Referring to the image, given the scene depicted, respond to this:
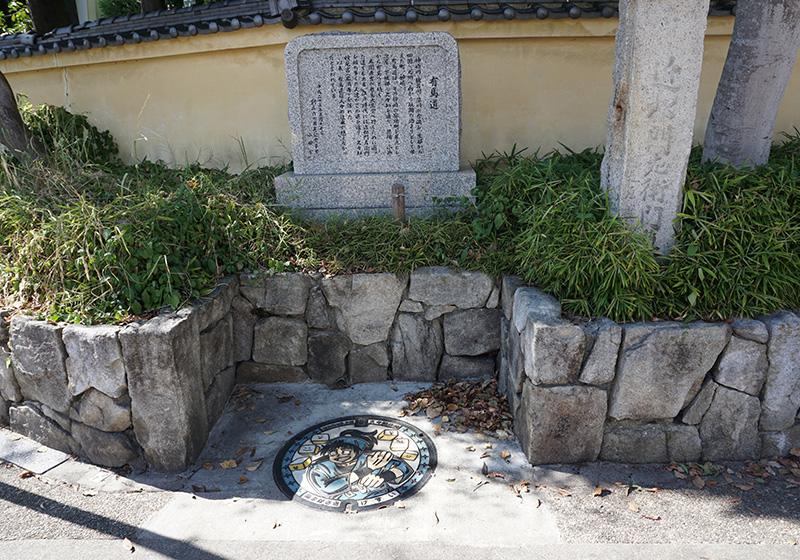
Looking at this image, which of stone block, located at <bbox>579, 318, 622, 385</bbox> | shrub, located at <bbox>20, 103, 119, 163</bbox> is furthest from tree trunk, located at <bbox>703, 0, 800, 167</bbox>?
shrub, located at <bbox>20, 103, 119, 163</bbox>

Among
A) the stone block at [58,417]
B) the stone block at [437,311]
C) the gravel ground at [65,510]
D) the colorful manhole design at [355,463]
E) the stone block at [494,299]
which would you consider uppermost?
the stone block at [494,299]

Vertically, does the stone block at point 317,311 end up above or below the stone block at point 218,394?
above

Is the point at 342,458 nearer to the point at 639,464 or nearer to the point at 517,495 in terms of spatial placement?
the point at 517,495

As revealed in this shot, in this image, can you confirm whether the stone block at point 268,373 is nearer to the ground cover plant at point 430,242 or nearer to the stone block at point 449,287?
the ground cover plant at point 430,242

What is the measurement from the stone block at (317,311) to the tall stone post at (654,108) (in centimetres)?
221

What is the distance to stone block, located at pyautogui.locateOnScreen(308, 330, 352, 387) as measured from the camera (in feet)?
14.3

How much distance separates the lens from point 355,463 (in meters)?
3.51

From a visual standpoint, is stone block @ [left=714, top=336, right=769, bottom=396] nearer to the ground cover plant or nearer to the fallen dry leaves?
the ground cover plant

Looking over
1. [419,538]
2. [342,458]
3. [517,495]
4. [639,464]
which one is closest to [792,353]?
[639,464]

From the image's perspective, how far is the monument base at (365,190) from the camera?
4.76 meters

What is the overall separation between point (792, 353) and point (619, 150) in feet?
5.29

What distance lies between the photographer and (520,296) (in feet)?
12.0

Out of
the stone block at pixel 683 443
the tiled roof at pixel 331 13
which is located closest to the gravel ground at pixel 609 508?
the stone block at pixel 683 443

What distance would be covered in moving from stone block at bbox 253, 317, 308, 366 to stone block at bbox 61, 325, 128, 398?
1.16 meters
